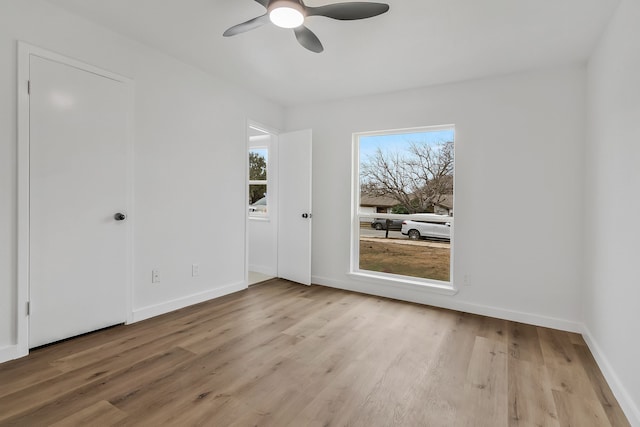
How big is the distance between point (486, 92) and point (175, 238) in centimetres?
356

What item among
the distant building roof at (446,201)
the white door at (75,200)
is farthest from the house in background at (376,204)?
the white door at (75,200)

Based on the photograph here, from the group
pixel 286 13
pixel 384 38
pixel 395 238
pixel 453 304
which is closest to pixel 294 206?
pixel 395 238

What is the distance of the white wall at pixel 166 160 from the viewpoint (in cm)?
219

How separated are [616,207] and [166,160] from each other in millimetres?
3650

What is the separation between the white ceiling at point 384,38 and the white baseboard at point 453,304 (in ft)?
7.92

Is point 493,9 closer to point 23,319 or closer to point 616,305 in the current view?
point 616,305

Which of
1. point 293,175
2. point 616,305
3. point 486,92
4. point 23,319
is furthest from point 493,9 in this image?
point 23,319

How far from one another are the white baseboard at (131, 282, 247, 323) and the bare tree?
2.13 m

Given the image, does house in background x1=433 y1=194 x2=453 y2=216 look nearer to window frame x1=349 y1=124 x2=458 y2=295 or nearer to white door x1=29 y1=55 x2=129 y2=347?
window frame x1=349 y1=124 x2=458 y2=295

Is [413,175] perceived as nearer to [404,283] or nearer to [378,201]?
[378,201]

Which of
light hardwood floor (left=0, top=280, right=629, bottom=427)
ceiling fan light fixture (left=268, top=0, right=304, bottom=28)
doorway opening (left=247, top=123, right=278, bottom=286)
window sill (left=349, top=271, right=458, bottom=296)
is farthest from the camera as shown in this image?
doorway opening (left=247, top=123, right=278, bottom=286)

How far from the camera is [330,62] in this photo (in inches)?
124

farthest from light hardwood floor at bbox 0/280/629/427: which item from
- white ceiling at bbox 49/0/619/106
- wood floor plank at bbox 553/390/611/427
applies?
white ceiling at bbox 49/0/619/106

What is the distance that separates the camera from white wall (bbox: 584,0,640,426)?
1798 mm
